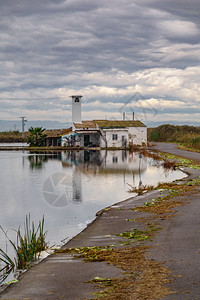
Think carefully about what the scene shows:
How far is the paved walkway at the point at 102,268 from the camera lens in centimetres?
593

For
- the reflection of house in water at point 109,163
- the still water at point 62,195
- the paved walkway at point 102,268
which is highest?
the paved walkway at point 102,268

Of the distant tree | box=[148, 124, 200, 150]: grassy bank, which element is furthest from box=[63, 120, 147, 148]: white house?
box=[148, 124, 200, 150]: grassy bank

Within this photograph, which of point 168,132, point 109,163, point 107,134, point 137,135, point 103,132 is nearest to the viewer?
point 109,163

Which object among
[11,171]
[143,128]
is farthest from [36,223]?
[143,128]

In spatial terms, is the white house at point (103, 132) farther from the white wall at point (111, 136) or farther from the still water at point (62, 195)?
the still water at point (62, 195)

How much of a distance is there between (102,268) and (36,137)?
227 ft

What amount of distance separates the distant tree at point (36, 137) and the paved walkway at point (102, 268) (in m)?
63.6

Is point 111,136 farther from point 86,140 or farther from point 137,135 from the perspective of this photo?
point 86,140

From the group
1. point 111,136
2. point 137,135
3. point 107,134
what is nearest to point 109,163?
point 107,134

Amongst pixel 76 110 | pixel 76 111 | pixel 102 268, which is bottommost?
pixel 102 268

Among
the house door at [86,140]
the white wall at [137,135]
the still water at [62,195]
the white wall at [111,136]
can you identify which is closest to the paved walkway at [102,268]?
the still water at [62,195]

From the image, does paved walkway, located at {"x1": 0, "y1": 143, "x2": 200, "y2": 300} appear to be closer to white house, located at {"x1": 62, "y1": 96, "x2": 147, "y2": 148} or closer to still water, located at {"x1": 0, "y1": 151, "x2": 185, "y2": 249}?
still water, located at {"x1": 0, "y1": 151, "x2": 185, "y2": 249}

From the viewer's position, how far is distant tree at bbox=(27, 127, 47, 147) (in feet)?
241

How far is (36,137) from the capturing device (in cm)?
7488
